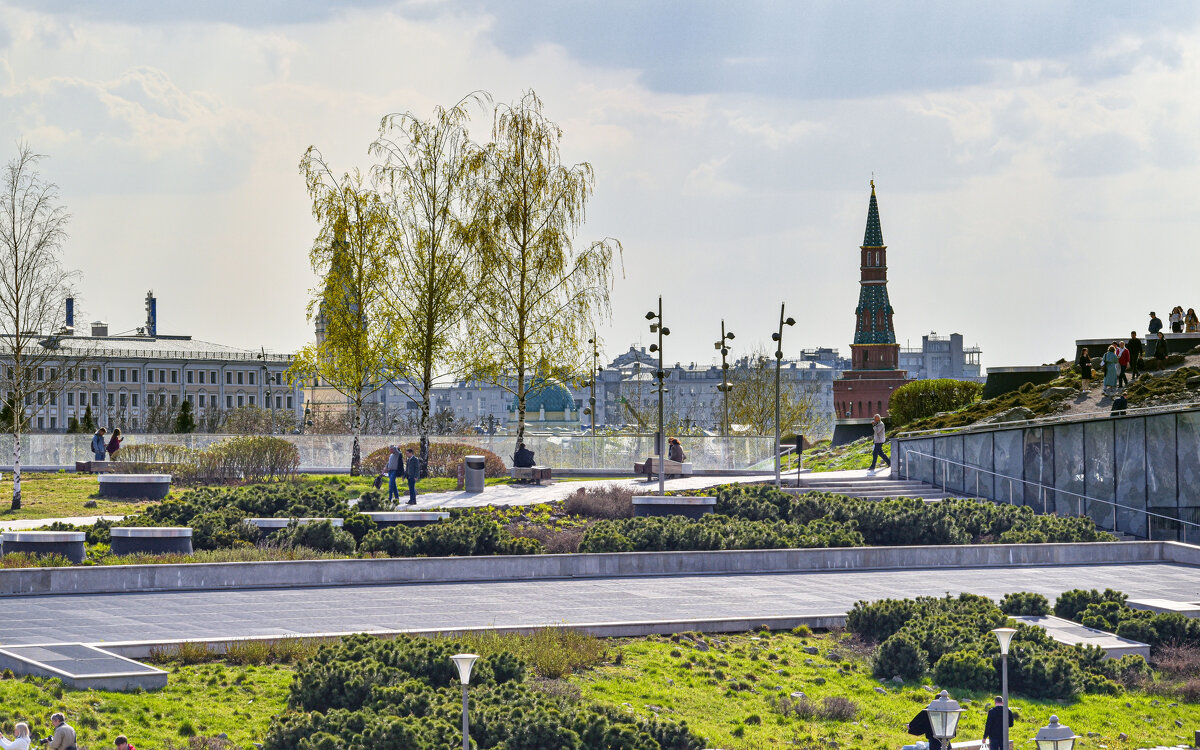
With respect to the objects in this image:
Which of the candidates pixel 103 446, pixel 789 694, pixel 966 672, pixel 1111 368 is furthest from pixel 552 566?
pixel 103 446

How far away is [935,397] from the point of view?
53094 millimetres

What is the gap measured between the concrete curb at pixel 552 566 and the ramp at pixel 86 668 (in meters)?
5.57

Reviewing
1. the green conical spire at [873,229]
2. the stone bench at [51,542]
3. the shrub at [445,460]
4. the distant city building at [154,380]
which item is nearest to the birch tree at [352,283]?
the shrub at [445,460]

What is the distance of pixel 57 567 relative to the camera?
20.1 m

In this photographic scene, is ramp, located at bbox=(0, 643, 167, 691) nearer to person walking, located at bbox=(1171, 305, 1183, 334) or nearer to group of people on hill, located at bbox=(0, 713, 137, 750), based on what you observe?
group of people on hill, located at bbox=(0, 713, 137, 750)

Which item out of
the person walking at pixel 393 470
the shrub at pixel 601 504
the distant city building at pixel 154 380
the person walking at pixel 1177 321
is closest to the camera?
the shrub at pixel 601 504

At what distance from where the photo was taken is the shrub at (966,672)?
1605cm

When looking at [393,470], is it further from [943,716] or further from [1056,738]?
[1056,738]

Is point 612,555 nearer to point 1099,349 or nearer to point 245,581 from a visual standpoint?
point 245,581

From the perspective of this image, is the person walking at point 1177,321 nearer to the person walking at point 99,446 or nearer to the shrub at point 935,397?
the shrub at point 935,397

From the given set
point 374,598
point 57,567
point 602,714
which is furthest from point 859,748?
point 57,567

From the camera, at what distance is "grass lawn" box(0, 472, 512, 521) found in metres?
29.8

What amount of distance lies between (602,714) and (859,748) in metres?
2.60

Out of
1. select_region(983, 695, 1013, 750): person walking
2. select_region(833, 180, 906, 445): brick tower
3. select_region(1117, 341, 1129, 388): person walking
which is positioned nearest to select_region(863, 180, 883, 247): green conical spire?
select_region(833, 180, 906, 445): brick tower
